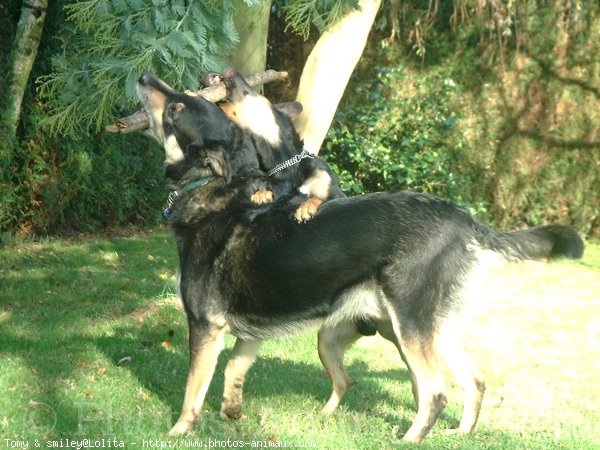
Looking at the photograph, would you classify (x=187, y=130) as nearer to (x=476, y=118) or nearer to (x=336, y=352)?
(x=336, y=352)

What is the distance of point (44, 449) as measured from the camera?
4703 mm

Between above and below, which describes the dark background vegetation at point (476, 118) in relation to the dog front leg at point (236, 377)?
above

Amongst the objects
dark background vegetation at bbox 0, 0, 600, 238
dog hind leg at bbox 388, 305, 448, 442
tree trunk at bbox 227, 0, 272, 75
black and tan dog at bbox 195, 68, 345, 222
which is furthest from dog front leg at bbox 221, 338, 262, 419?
dark background vegetation at bbox 0, 0, 600, 238

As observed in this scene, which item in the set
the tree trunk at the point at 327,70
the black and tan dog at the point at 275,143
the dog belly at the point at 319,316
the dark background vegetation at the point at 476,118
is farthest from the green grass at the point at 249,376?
the dark background vegetation at the point at 476,118

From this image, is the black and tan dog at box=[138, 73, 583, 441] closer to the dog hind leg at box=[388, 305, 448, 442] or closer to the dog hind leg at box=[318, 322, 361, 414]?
the dog hind leg at box=[388, 305, 448, 442]

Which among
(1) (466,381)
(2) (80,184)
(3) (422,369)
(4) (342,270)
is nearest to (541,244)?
(1) (466,381)

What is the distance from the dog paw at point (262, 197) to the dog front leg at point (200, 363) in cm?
88

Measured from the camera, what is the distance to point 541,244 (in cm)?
Result: 554

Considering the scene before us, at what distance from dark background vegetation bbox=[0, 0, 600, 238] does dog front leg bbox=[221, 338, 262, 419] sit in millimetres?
9220

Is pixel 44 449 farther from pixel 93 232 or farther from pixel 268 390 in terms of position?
pixel 93 232

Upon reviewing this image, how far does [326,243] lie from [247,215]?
24.3 inches

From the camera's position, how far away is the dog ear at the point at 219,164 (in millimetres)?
5707

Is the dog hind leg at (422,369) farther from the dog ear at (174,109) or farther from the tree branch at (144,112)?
the tree branch at (144,112)

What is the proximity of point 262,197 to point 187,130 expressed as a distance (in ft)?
2.17
